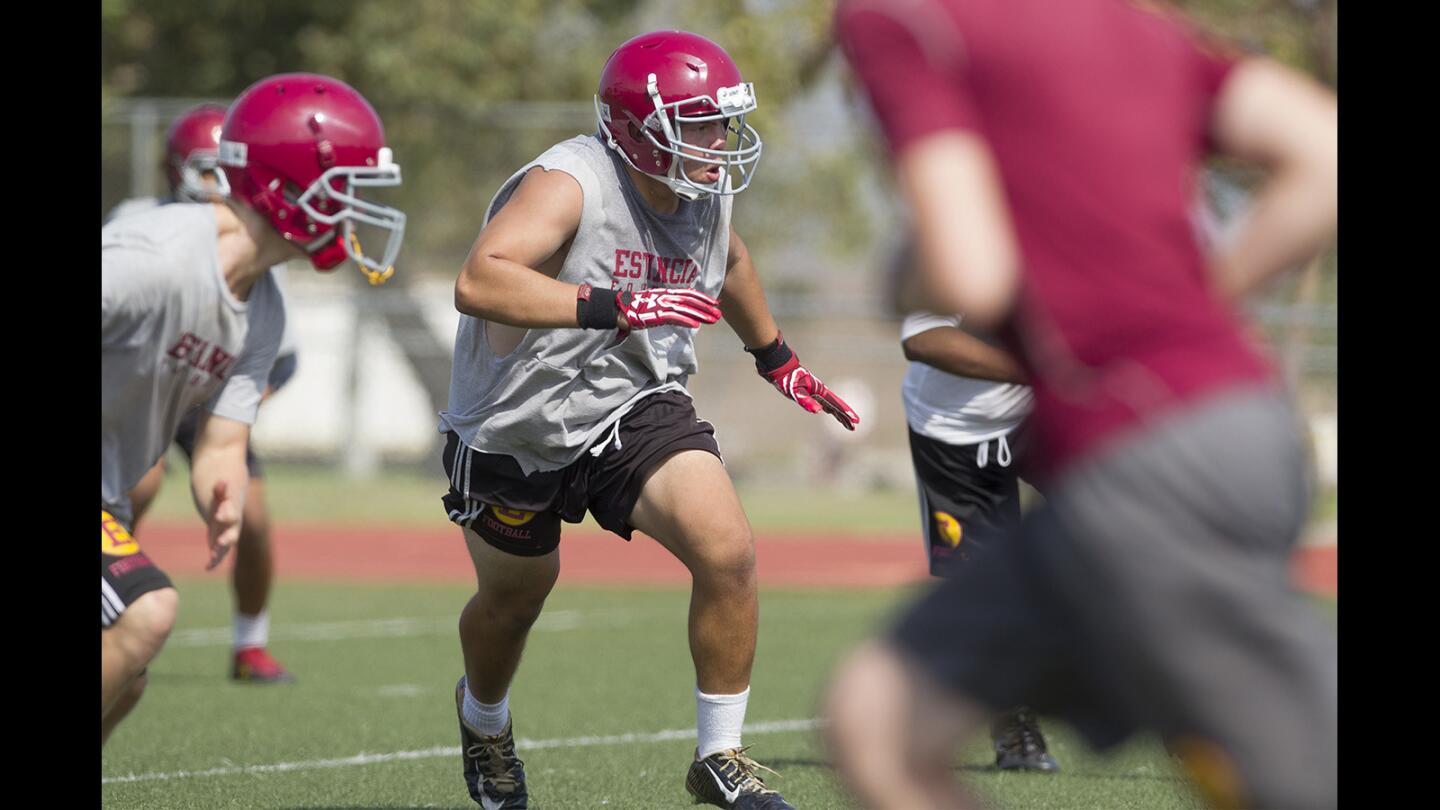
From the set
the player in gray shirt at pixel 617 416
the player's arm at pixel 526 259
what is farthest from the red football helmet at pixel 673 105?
the player's arm at pixel 526 259

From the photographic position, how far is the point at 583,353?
204 inches

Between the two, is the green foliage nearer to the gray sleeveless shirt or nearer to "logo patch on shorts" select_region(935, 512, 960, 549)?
"logo patch on shorts" select_region(935, 512, 960, 549)

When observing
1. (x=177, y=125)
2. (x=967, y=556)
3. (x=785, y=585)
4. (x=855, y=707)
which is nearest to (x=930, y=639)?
(x=855, y=707)

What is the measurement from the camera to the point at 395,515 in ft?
64.4

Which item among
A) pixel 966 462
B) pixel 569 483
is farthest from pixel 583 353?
pixel 966 462

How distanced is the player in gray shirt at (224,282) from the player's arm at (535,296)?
1.97 ft

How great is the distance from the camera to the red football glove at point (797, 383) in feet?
18.0

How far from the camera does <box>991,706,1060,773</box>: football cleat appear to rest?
6.14 m

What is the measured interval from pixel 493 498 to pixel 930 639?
8.90ft

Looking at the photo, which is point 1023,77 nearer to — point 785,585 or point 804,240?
point 785,585

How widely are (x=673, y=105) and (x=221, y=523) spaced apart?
1725 mm

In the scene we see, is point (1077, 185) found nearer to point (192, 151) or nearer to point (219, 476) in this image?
point (219, 476)

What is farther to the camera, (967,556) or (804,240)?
(804,240)

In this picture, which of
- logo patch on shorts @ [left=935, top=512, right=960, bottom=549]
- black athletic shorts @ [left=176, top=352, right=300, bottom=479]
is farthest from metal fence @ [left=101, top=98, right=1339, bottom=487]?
logo patch on shorts @ [left=935, top=512, right=960, bottom=549]
